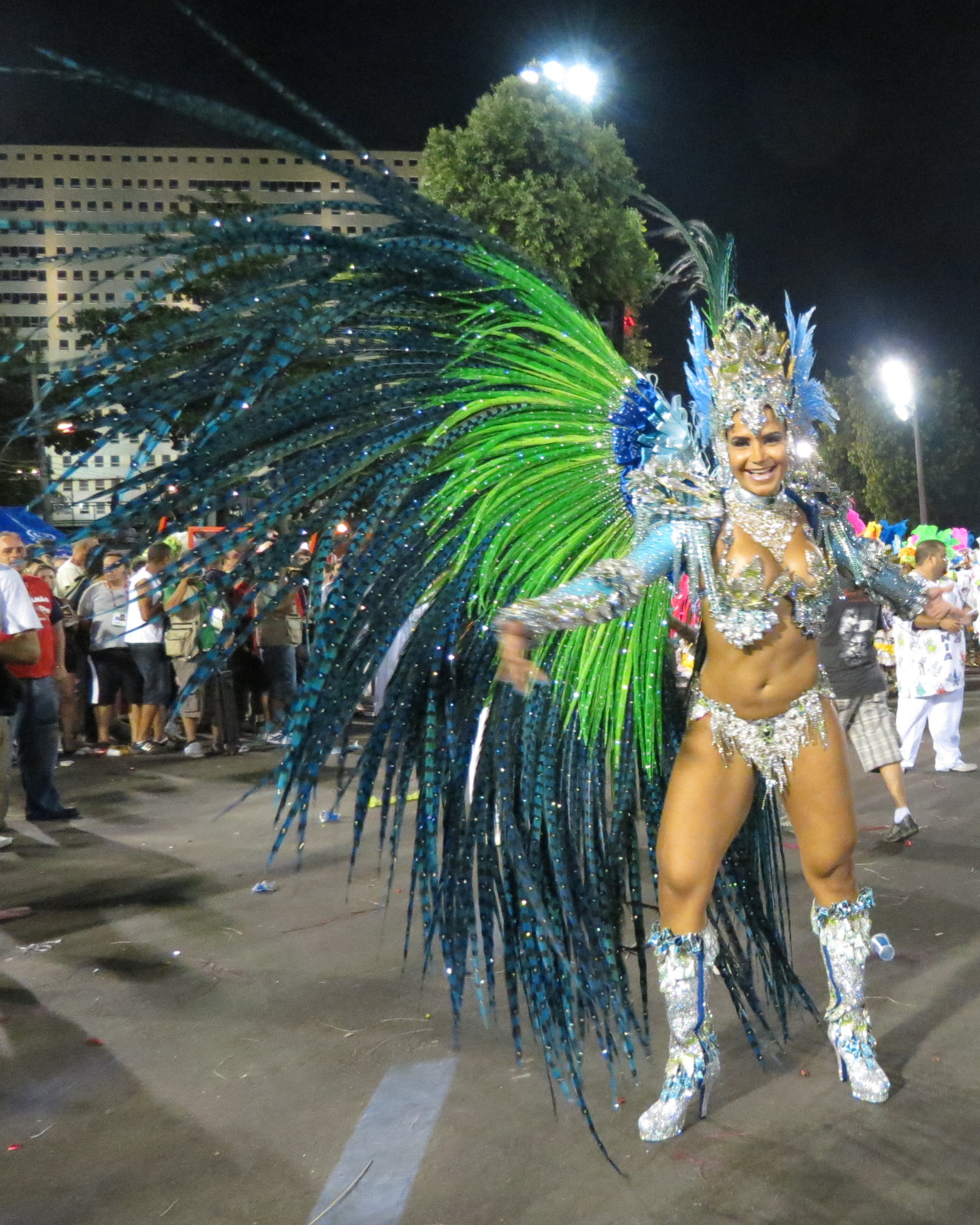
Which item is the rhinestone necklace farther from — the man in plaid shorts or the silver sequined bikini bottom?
the man in plaid shorts

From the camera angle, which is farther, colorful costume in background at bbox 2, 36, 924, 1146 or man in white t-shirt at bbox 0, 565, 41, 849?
man in white t-shirt at bbox 0, 565, 41, 849

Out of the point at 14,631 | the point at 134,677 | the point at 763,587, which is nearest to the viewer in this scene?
the point at 763,587

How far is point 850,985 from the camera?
294cm

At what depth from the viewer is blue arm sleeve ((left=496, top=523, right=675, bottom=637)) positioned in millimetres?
2531

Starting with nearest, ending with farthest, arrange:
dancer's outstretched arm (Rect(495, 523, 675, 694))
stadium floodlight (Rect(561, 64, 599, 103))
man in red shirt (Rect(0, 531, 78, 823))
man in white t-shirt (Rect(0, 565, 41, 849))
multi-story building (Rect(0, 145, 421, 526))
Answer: multi-story building (Rect(0, 145, 421, 526)) → dancer's outstretched arm (Rect(495, 523, 675, 694)) → stadium floodlight (Rect(561, 64, 599, 103)) → man in white t-shirt (Rect(0, 565, 41, 849)) → man in red shirt (Rect(0, 531, 78, 823))

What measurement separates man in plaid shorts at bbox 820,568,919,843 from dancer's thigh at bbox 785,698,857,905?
9.37ft

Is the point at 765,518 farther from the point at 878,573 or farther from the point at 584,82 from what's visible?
the point at 584,82

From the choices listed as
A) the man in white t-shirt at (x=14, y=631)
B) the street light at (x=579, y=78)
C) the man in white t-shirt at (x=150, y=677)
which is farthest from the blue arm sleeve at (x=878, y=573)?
the man in white t-shirt at (x=150, y=677)

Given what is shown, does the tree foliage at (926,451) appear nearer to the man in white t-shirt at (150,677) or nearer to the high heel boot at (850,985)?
the man in white t-shirt at (150,677)

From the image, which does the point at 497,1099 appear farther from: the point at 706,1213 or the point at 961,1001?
the point at 961,1001

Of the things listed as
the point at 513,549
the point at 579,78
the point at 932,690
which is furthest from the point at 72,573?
the point at 513,549

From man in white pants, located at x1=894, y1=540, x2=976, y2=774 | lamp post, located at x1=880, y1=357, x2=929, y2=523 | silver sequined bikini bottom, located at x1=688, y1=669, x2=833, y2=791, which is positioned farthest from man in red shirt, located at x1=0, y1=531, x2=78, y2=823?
lamp post, located at x1=880, y1=357, x2=929, y2=523

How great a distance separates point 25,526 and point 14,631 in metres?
2.91

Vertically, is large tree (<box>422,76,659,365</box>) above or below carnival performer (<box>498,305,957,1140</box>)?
above
